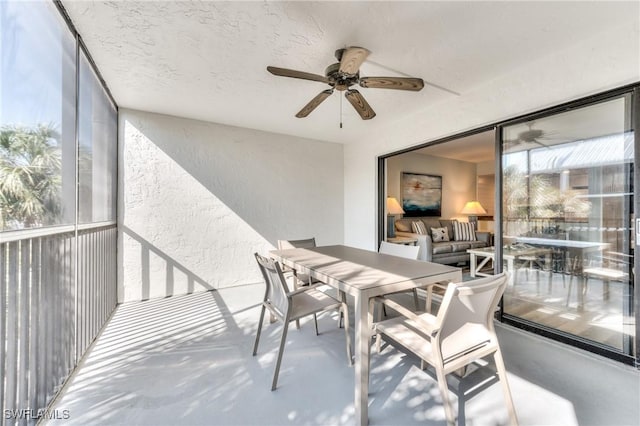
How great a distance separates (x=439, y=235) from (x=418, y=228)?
458 mm

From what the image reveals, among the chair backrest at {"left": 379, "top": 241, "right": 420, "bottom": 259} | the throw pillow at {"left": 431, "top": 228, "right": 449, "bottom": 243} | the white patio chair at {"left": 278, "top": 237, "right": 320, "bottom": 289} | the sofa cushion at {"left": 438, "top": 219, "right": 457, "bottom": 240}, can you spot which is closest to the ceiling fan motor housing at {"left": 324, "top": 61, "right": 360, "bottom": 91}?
the chair backrest at {"left": 379, "top": 241, "right": 420, "bottom": 259}

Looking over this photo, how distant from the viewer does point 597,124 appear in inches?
82.2

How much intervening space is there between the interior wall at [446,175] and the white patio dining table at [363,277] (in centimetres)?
339

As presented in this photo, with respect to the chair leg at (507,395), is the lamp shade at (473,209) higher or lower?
higher

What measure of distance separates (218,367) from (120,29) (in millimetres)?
2579

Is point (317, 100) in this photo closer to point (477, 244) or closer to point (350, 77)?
point (350, 77)

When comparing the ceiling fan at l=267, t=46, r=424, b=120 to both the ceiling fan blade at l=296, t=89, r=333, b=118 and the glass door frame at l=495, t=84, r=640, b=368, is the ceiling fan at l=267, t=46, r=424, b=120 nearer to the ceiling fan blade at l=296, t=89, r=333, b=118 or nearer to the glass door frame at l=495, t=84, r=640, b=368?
the ceiling fan blade at l=296, t=89, r=333, b=118

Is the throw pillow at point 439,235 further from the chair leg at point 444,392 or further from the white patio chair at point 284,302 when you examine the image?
the chair leg at point 444,392

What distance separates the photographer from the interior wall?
18.1 ft

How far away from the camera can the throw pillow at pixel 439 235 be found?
5191 mm

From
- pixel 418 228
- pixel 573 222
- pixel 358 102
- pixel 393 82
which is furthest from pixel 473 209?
pixel 393 82

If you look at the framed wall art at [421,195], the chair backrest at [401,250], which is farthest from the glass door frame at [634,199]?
the framed wall art at [421,195]

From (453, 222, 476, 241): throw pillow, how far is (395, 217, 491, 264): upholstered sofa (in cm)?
8

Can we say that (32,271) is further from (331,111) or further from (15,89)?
(331,111)
